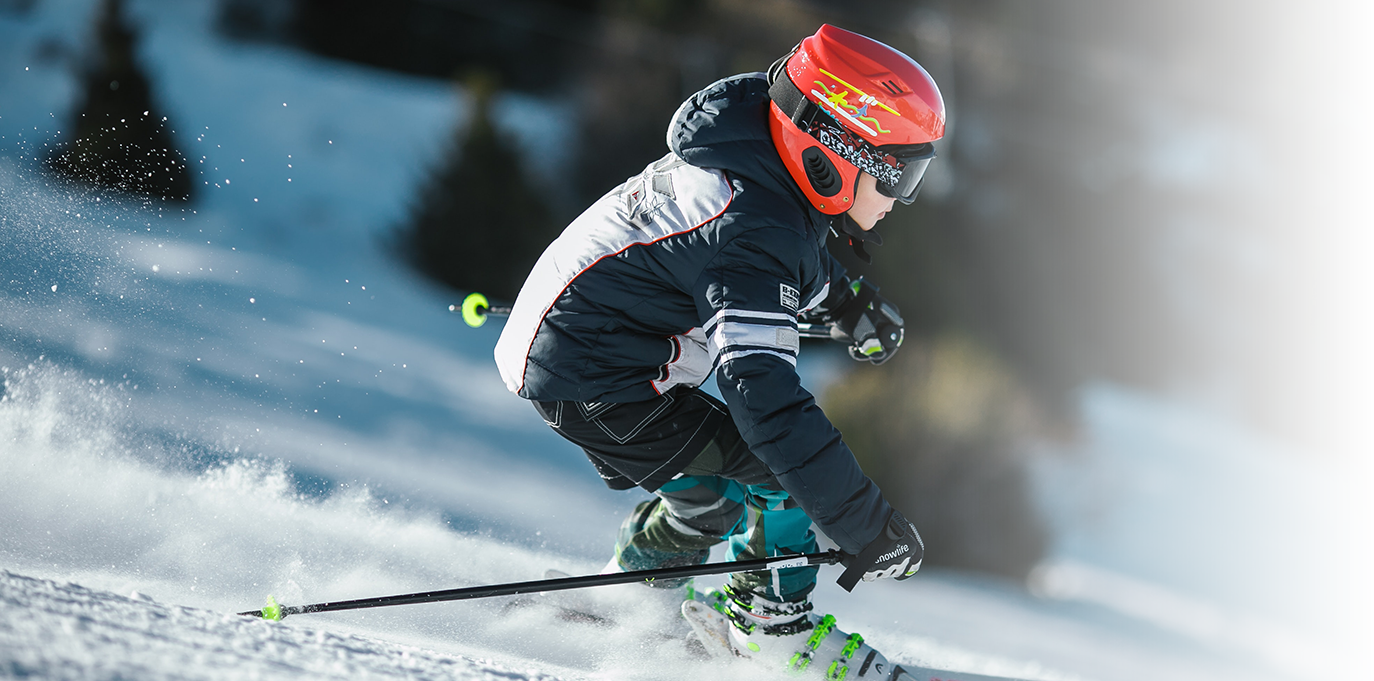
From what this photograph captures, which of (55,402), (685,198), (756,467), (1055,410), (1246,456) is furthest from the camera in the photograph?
(1246,456)

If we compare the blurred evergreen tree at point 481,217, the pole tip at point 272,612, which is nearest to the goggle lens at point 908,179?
the pole tip at point 272,612

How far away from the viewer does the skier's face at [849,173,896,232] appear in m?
2.68

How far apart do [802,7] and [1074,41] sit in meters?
6.00

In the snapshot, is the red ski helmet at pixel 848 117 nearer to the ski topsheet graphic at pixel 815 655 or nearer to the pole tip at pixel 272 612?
the ski topsheet graphic at pixel 815 655

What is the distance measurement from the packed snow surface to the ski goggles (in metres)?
1.53

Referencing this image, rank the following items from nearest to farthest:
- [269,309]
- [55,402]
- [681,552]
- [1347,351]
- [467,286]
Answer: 1. [681,552]
2. [55,402]
3. [269,309]
4. [467,286]
5. [1347,351]

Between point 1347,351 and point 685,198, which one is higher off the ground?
point 1347,351

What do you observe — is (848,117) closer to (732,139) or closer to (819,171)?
(819,171)

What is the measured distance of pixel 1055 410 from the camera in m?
13.6

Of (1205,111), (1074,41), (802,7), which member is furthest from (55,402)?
(1205,111)

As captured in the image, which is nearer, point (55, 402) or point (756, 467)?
point (756, 467)

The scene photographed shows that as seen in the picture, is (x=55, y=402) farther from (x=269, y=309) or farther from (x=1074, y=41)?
(x=1074, y=41)

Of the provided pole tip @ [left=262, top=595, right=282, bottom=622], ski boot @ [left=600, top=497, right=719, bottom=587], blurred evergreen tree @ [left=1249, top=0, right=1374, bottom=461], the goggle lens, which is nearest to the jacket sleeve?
the goggle lens

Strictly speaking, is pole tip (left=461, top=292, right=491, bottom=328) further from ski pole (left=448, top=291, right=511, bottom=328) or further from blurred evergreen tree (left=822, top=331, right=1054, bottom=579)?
Answer: blurred evergreen tree (left=822, top=331, right=1054, bottom=579)
